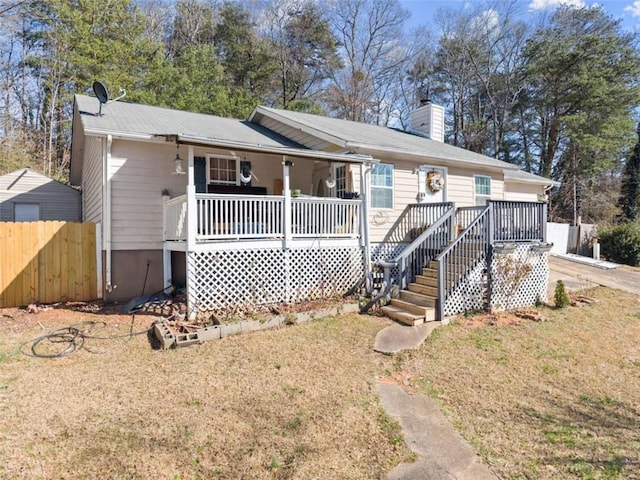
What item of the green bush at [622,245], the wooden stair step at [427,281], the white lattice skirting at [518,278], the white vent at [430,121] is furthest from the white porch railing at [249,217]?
the green bush at [622,245]

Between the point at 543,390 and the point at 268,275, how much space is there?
200 inches

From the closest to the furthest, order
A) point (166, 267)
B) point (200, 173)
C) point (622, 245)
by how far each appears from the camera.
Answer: point (166, 267)
point (200, 173)
point (622, 245)

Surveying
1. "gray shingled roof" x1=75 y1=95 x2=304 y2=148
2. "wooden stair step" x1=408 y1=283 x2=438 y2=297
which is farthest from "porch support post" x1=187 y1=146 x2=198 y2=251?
"wooden stair step" x1=408 y1=283 x2=438 y2=297

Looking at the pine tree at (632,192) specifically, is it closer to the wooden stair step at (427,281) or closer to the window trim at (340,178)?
the wooden stair step at (427,281)

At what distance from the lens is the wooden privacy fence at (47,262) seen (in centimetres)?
742

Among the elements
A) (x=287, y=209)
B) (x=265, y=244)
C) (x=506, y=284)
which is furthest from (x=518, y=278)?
(x=265, y=244)

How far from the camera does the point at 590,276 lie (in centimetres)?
1195

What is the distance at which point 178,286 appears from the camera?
867 cm

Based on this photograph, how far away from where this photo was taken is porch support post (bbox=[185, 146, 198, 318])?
22.4ft

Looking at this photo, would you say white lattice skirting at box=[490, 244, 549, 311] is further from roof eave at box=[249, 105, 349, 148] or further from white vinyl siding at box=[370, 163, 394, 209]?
roof eave at box=[249, 105, 349, 148]

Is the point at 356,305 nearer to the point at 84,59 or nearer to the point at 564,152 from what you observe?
the point at 84,59

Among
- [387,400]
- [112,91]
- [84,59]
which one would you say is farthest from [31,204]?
[387,400]

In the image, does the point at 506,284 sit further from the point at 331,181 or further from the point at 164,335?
the point at 164,335

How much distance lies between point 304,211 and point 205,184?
9.16 ft
